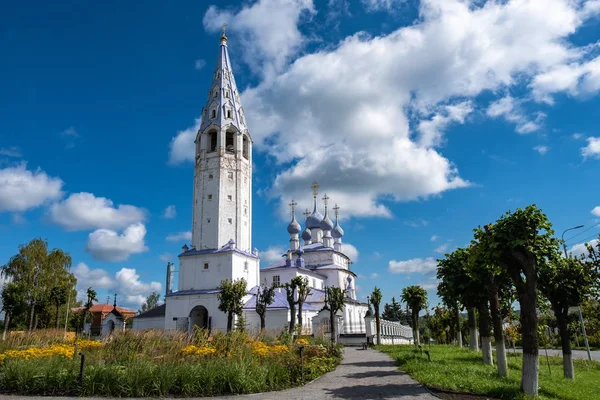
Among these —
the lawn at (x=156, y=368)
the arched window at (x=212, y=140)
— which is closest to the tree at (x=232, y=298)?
the arched window at (x=212, y=140)

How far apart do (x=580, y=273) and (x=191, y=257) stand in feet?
108

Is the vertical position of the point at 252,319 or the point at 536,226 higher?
the point at 536,226

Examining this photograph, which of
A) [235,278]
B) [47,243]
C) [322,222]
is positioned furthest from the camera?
[322,222]

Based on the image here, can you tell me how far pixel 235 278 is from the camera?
39.3 metres

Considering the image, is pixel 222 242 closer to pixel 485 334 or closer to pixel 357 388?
pixel 485 334

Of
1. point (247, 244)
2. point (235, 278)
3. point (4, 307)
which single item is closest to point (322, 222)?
point (247, 244)

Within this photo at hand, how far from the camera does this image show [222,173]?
42.4 meters

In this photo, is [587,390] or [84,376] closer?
[84,376]

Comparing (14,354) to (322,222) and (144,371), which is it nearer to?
(144,371)

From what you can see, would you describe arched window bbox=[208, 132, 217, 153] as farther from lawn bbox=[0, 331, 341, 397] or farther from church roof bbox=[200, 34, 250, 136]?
lawn bbox=[0, 331, 341, 397]

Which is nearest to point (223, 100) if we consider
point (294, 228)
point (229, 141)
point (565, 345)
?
point (229, 141)

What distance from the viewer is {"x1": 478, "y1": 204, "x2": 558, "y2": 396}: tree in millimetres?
11109

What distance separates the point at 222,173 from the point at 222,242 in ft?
22.9

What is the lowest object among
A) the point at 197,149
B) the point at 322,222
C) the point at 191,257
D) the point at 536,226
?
the point at 536,226
